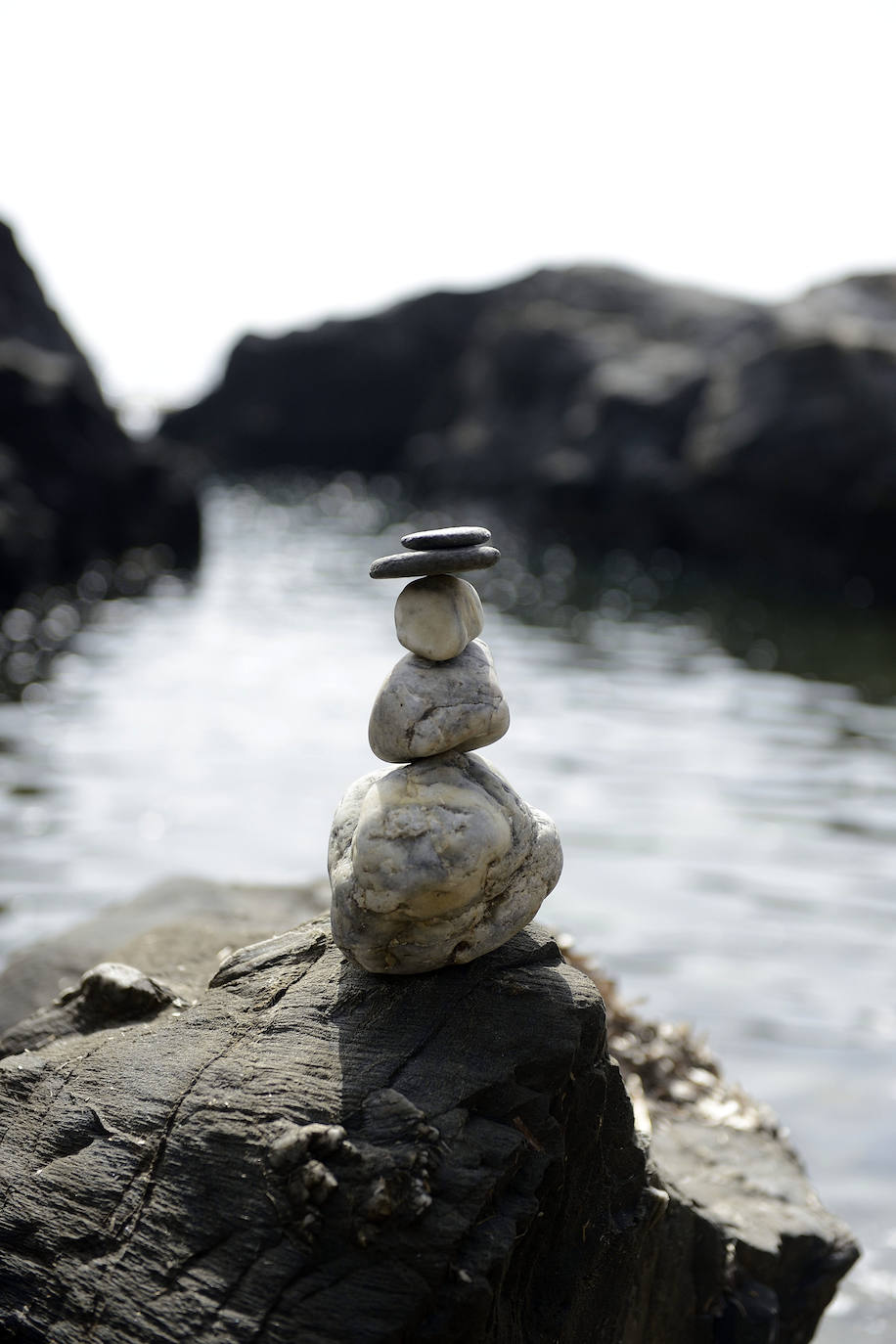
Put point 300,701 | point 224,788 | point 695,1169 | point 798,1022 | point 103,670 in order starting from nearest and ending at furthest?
point 695,1169 < point 798,1022 < point 224,788 < point 300,701 < point 103,670

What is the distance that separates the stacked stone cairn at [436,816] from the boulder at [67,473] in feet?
63.3

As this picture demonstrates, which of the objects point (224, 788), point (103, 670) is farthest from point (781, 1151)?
point (103, 670)

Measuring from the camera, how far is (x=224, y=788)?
1220cm

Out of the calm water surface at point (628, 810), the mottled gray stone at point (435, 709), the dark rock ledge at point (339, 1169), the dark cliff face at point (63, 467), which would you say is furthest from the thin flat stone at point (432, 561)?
the dark cliff face at point (63, 467)

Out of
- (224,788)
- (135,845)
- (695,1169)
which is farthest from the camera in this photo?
(224,788)

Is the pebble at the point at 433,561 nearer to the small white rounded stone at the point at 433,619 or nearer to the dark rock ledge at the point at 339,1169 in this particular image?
the small white rounded stone at the point at 433,619

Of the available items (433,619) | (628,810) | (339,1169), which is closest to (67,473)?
(628,810)

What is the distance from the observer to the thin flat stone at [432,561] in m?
3.63

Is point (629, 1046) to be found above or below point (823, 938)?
above

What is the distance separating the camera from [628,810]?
1179 centimetres

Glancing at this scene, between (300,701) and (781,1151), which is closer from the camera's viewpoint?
Result: (781,1151)

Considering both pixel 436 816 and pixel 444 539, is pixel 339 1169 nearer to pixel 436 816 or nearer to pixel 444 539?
pixel 436 816

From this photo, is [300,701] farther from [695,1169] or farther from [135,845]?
[695,1169]

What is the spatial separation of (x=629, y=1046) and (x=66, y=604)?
18211mm
